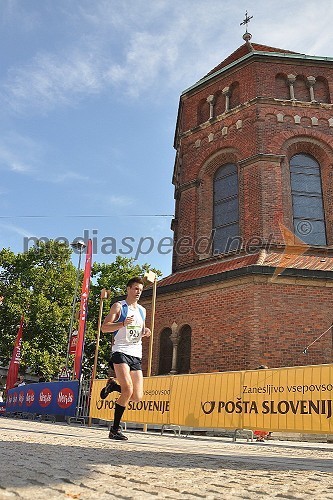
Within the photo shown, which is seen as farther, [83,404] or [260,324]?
[83,404]

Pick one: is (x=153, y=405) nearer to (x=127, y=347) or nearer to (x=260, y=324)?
(x=260, y=324)

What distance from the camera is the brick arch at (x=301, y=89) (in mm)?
18438

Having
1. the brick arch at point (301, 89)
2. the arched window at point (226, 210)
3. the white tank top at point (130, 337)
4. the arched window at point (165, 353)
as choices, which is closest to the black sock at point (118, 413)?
the white tank top at point (130, 337)

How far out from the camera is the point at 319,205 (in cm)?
1686

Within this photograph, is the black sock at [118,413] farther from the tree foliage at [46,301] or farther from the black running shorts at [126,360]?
the tree foliage at [46,301]

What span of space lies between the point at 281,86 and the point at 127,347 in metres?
16.6

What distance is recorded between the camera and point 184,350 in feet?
48.3

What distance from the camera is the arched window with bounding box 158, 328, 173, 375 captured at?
1512cm

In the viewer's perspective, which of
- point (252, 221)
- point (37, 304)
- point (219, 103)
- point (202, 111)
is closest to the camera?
point (252, 221)

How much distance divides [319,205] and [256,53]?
7413 mm

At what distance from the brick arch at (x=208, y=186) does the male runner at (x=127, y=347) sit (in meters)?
11.9

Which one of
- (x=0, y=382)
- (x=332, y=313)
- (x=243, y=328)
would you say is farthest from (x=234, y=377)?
(x=0, y=382)

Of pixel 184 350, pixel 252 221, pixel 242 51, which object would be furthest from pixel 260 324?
pixel 242 51

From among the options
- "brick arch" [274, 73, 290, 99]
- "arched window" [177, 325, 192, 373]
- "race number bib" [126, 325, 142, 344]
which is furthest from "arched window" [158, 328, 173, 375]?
"brick arch" [274, 73, 290, 99]
